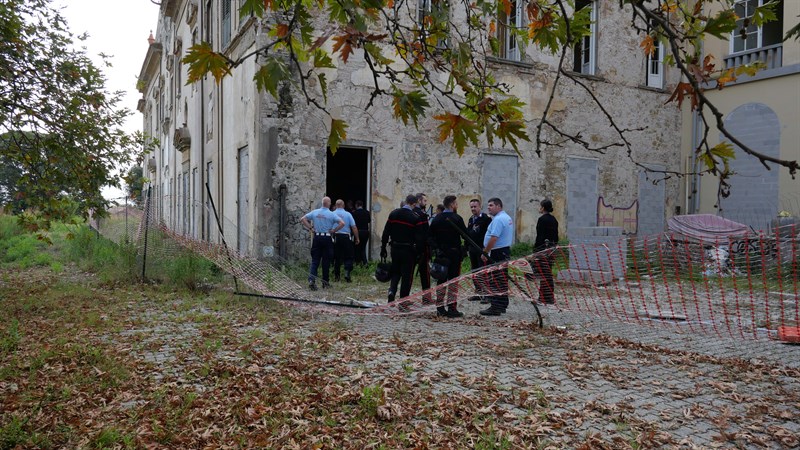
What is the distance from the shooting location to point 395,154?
49.1 ft

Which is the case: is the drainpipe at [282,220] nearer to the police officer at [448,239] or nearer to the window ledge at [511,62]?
the police officer at [448,239]

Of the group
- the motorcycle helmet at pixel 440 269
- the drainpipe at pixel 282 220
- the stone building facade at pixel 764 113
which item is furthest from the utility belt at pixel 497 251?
the stone building facade at pixel 764 113

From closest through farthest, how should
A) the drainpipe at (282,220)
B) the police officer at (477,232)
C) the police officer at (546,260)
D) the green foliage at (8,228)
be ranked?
the police officer at (546,260)
the police officer at (477,232)
the drainpipe at (282,220)
the green foliage at (8,228)

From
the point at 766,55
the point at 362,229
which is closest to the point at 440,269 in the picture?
the point at 362,229

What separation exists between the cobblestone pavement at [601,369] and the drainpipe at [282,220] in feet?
16.3

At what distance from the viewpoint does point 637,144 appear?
18484 mm

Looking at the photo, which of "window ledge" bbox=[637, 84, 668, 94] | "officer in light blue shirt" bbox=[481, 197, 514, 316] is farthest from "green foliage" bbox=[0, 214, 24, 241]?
"window ledge" bbox=[637, 84, 668, 94]

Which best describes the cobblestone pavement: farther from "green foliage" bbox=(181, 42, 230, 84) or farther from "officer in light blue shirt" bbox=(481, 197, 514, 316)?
"green foliage" bbox=(181, 42, 230, 84)

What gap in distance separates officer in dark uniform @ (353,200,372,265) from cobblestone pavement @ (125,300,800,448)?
5687 mm

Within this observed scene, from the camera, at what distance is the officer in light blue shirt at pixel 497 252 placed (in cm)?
901

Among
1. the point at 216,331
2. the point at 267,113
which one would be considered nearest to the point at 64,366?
the point at 216,331

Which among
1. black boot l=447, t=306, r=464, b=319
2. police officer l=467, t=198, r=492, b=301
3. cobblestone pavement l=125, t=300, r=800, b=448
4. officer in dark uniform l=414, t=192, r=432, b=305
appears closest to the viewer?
cobblestone pavement l=125, t=300, r=800, b=448

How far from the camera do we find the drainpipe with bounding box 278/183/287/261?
1377cm

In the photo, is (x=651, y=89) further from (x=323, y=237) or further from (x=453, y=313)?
(x=453, y=313)
